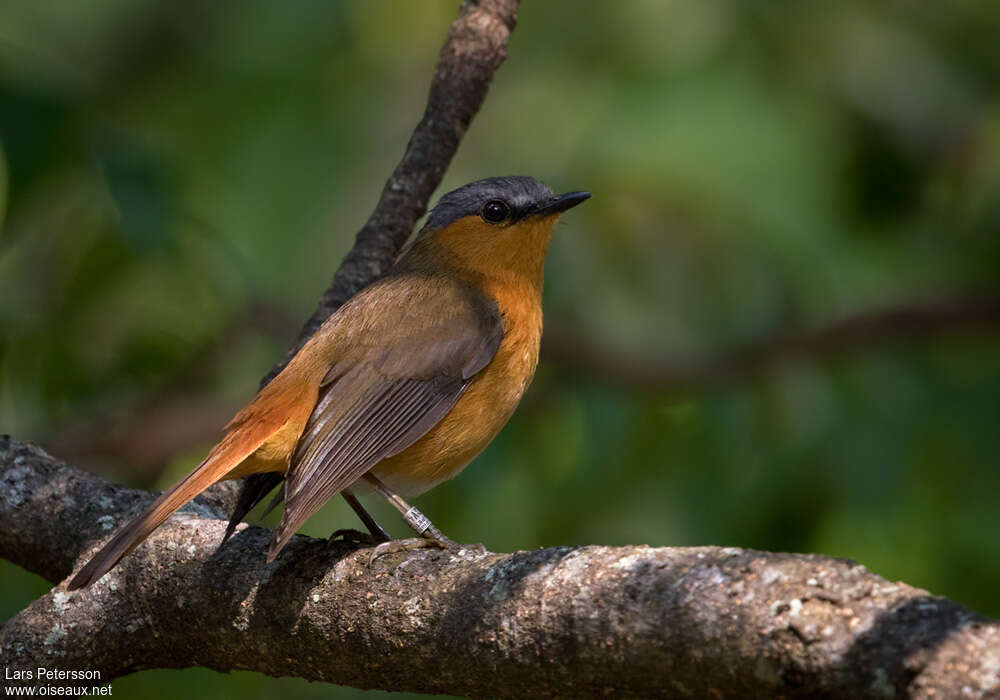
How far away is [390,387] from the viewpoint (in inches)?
156

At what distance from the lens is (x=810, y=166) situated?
598cm

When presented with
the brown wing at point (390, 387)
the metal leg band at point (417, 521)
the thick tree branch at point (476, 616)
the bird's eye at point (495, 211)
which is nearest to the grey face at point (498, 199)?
the bird's eye at point (495, 211)

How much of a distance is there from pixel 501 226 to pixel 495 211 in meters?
0.08

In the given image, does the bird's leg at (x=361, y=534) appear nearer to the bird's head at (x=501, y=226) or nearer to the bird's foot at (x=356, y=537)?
the bird's foot at (x=356, y=537)

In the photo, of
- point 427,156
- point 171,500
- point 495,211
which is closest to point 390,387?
point 171,500

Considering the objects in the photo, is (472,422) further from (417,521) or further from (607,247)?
(607,247)

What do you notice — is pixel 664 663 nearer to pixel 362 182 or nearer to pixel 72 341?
pixel 72 341

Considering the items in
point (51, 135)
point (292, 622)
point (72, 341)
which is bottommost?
point (292, 622)

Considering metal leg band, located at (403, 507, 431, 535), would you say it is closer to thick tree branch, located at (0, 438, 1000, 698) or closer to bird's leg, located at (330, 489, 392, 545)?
bird's leg, located at (330, 489, 392, 545)

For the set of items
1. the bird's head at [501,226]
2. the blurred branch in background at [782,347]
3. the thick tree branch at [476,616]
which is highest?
the bird's head at [501,226]

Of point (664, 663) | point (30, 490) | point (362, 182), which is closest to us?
point (664, 663)

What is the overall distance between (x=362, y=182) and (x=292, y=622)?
4.70 m

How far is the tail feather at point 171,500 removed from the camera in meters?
3.00

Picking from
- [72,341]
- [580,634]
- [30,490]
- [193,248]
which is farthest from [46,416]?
[580,634]
